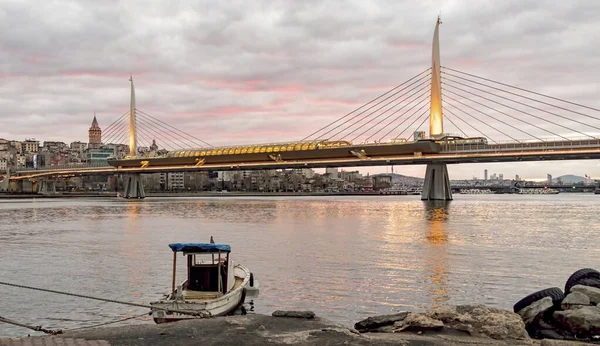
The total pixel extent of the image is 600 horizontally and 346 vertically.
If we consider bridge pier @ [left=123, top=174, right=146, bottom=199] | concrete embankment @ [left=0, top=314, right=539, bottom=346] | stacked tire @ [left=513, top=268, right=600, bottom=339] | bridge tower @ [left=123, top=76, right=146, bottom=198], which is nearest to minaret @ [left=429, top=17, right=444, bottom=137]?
stacked tire @ [left=513, top=268, right=600, bottom=339]

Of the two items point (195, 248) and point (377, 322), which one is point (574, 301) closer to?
point (377, 322)

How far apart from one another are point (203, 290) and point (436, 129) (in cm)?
8706

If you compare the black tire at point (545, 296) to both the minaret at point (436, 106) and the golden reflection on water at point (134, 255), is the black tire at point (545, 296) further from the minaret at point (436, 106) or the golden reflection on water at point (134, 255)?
the minaret at point (436, 106)

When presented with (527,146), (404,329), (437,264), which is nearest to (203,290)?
(404,329)

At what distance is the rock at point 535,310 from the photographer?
622 inches

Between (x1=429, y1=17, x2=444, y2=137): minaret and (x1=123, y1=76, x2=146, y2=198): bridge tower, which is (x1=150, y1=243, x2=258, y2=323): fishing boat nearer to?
(x1=429, y1=17, x2=444, y2=137): minaret

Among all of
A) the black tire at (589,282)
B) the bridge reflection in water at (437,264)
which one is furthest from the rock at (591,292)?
the bridge reflection in water at (437,264)

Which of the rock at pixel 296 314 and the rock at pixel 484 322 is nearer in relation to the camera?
the rock at pixel 484 322

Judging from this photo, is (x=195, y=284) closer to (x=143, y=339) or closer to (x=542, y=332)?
(x=143, y=339)

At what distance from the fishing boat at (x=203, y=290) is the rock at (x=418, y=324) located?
6036mm

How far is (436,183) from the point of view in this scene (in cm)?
10994

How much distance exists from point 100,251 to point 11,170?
607 feet

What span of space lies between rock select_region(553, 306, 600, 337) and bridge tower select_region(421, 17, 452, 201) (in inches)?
3366

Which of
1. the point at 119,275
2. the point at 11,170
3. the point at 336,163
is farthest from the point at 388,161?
the point at 11,170
